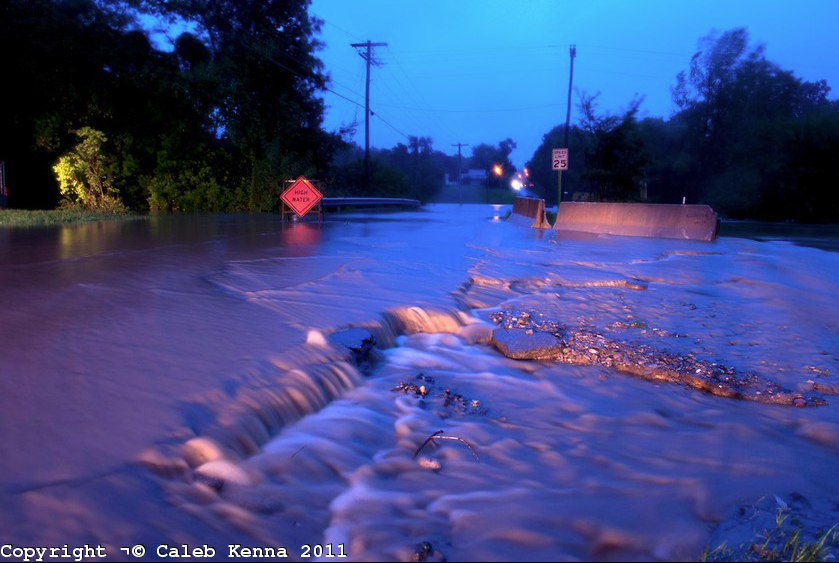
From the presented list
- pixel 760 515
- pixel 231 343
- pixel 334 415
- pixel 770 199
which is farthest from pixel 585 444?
pixel 770 199

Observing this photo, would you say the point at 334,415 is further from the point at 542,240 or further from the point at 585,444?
the point at 542,240

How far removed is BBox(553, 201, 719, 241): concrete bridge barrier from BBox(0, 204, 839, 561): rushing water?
10.2m

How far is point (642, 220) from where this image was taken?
18922mm

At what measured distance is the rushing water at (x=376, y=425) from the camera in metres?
2.84

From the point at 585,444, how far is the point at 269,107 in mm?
27518

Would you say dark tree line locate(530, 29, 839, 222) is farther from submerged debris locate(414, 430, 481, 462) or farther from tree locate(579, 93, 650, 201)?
submerged debris locate(414, 430, 481, 462)

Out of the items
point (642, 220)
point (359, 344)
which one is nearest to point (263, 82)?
point (642, 220)

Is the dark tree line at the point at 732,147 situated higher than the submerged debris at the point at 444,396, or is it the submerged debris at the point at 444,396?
the dark tree line at the point at 732,147

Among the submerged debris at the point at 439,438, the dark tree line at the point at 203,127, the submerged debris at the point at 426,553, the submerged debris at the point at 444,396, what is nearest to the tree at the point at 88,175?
the dark tree line at the point at 203,127

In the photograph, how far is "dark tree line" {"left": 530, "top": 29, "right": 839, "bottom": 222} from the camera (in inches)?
1320

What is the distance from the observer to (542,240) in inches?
628

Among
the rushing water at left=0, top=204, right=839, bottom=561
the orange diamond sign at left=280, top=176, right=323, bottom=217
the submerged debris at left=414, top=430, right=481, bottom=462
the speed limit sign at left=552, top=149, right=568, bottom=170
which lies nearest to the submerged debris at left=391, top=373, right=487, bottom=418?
the rushing water at left=0, top=204, right=839, bottom=561

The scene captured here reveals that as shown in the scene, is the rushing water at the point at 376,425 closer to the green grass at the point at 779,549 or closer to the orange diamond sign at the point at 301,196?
the green grass at the point at 779,549

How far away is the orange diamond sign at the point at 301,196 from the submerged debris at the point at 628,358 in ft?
39.0
